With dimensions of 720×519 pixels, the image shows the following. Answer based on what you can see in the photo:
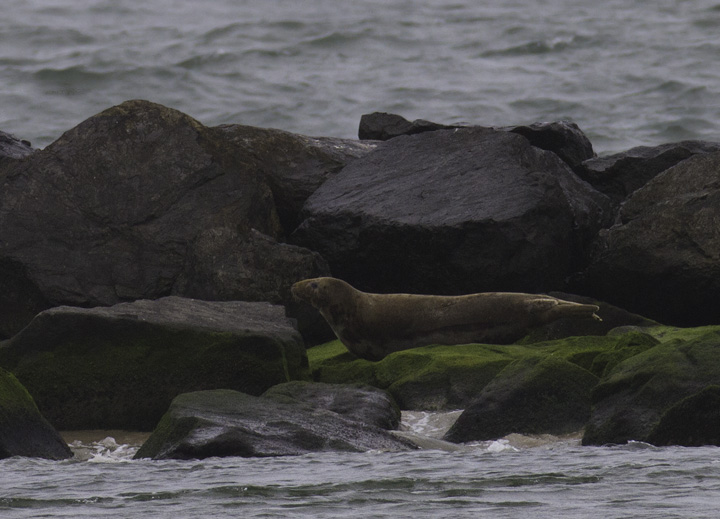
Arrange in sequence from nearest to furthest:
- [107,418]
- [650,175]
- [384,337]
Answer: [107,418] → [384,337] → [650,175]

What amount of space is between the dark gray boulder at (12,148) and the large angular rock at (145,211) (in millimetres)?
344

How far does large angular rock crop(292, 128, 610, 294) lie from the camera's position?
10.7 meters

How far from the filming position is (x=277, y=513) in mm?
5105

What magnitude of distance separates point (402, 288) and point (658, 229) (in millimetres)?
2238

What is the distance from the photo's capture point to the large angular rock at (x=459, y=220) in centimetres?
1074

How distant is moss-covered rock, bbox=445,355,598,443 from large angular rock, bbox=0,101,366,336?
370 cm

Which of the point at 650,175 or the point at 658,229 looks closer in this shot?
the point at 658,229

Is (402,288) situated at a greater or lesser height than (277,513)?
lesser

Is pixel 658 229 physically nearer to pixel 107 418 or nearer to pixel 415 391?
pixel 415 391

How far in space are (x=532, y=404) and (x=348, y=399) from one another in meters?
1.07

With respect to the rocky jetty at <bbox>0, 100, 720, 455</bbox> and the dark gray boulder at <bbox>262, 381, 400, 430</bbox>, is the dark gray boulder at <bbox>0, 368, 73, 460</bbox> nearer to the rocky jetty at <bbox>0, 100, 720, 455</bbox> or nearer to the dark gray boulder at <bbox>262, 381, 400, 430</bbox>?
the rocky jetty at <bbox>0, 100, 720, 455</bbox>

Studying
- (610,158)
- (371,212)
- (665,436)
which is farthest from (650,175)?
(665,436)

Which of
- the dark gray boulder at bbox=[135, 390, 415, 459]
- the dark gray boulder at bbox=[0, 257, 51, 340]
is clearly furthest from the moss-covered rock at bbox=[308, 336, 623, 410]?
the dark gray boulder at bbox=[0, 257, 51, 340]

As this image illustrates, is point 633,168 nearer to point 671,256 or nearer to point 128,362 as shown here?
point 671,256
